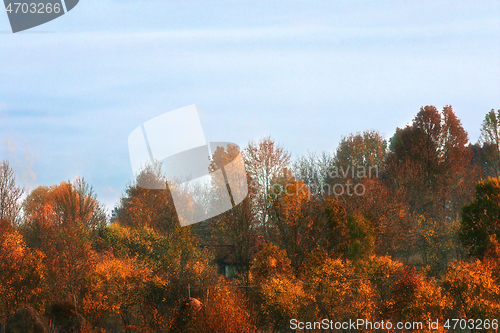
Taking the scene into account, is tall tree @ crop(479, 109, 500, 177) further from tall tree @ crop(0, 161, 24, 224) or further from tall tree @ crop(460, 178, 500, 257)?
tall tree @ crop(0, 161, 24, 224)

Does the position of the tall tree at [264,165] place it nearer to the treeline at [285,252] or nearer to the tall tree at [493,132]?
the treeline at [285,252]

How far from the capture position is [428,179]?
56.2 metres

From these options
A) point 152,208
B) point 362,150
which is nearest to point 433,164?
point 362,150

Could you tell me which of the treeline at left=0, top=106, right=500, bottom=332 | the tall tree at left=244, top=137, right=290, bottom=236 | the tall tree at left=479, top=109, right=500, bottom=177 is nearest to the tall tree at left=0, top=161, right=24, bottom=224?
the treeline at left=0, top=106, right=500, bottom=332

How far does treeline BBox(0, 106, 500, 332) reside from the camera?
3048cm

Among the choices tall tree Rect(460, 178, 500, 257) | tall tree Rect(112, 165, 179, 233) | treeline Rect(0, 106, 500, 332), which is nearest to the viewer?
treeline Rect(0, 106, 500, 332)

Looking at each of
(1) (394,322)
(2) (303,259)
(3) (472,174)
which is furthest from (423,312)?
(3) (472,174)

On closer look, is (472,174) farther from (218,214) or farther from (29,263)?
(29,263)

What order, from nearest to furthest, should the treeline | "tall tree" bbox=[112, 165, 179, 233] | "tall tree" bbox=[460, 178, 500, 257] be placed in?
1. the treeline
2. "tall tree" bbox=[460, 178, 500, 257]
3. "tall tree" bbox=[112, 165, 179, 233]

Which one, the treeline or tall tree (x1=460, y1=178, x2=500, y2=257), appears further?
tall tree (x1=460, y1=178, x2=500, y2=257)

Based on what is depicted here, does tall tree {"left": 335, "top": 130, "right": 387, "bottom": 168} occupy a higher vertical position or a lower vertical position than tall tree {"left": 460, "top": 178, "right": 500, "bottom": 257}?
higher

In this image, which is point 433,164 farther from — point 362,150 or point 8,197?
point 8,197

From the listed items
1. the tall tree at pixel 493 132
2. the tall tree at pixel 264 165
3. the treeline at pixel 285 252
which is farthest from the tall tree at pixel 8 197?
the tall tree at pixel 493 132

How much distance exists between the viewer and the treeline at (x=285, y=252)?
1200 inches
